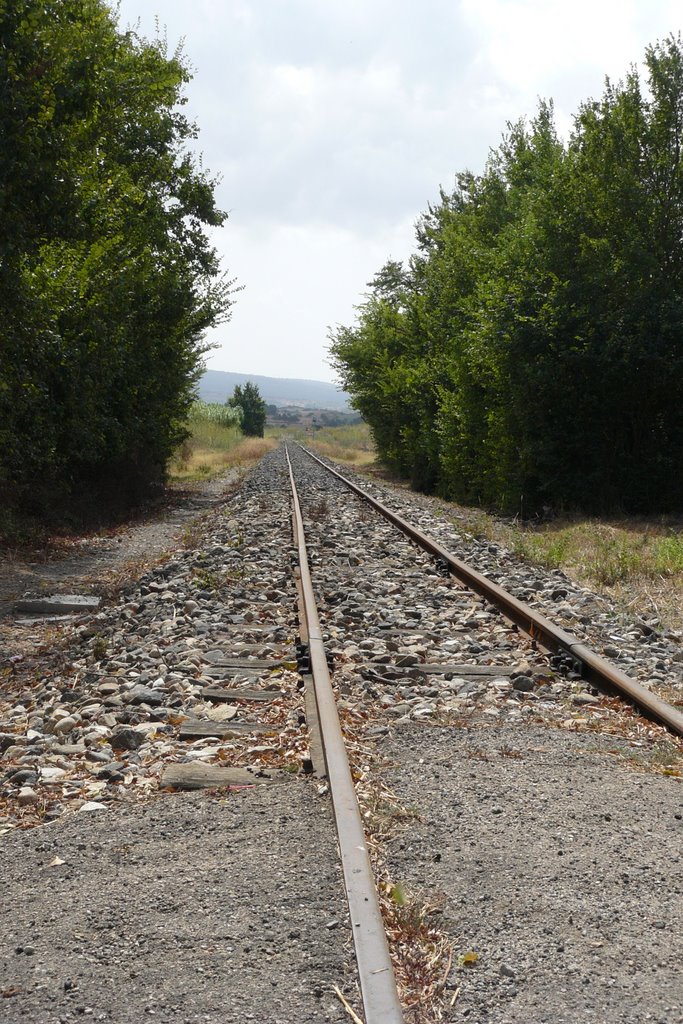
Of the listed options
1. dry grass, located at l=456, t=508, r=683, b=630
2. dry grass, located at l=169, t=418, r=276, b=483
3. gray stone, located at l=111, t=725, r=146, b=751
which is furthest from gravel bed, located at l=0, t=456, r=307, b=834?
dry grass, located at l=169, t=418, r=276, b=483

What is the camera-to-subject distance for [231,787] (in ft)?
13.2

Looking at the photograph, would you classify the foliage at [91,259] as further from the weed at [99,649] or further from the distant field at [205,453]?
the distant field at [205,453]

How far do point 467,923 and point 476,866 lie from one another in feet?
1.26

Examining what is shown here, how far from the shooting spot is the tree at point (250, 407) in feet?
330

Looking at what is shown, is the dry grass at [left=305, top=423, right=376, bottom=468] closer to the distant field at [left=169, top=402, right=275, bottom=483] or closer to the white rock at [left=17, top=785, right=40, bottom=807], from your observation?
the distant field at [left=169, top=402, right=275, bottom=483]

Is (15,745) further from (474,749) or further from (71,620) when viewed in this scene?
(71,620)

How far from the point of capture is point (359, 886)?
2887 millimetres

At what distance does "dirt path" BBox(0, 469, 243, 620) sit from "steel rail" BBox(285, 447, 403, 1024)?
207 inches

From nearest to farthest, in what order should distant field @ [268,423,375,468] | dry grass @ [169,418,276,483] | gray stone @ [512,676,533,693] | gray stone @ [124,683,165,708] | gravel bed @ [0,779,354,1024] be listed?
gravel bed @ [0,779,354,1024] < gray stone @ [124,683,165,708] < gray stone @ [512,676,533,693] < dry grass @ [169,418,276,483] < distant field @ [268,423,375,468]

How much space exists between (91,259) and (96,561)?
17.6 ft

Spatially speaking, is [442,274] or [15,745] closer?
[15,745]

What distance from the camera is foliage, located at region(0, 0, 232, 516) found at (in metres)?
9.83

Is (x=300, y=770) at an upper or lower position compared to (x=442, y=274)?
lower

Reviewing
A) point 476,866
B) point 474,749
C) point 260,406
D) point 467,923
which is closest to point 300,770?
point 474,749
